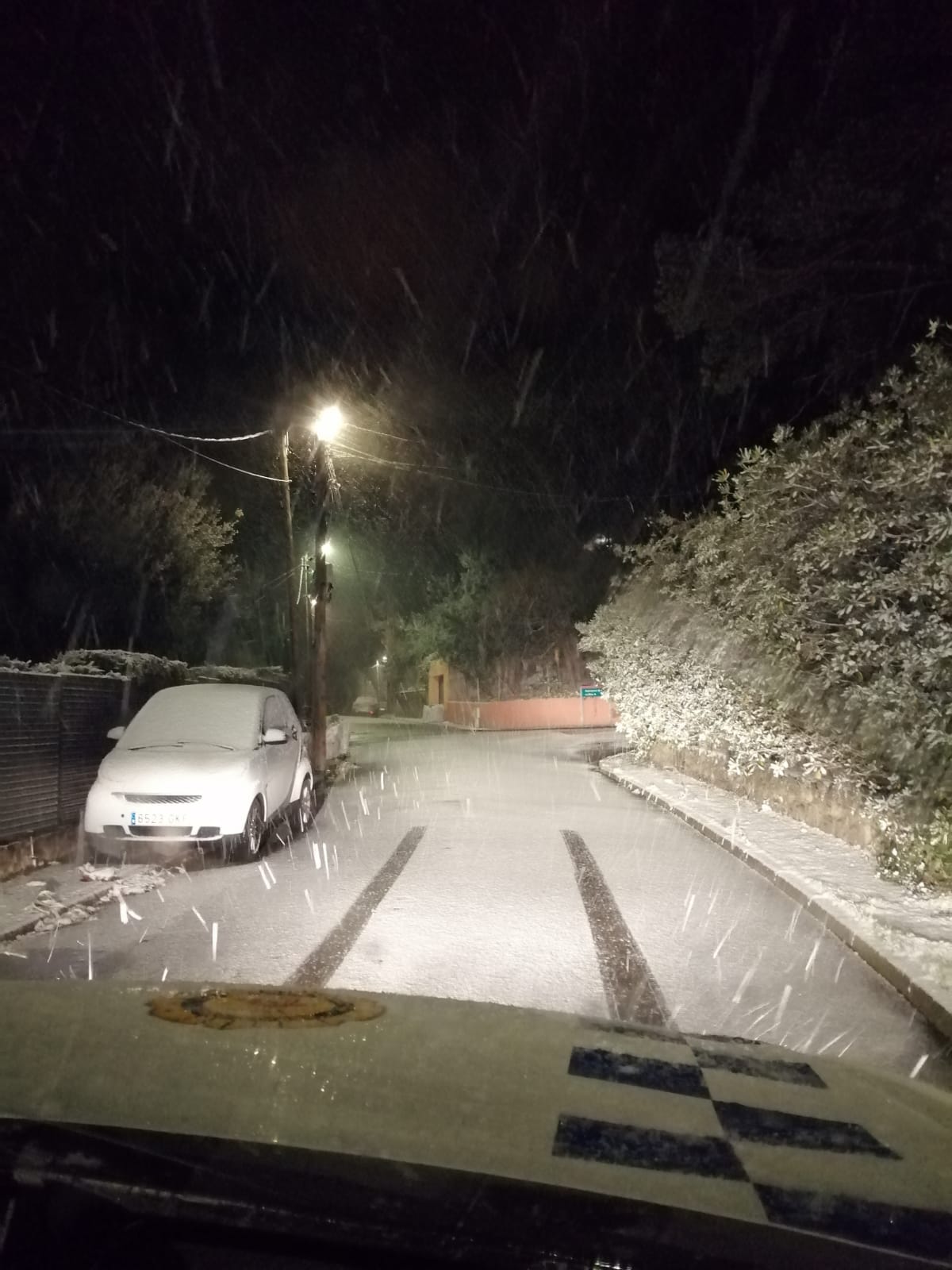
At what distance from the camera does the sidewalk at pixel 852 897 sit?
654 centimetres

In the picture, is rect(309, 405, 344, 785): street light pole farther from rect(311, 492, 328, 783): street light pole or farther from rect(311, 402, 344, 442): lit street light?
rect(311, 402, 344, 442): lit street light

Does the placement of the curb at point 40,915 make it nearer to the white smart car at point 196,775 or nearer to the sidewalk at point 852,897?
the white smart car at point 196,775

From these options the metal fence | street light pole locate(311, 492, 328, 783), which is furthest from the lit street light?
the metal fence

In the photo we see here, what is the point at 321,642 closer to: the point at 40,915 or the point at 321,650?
the point at 321,650

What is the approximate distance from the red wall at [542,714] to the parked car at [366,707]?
24.2 meters

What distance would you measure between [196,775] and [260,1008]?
664cm

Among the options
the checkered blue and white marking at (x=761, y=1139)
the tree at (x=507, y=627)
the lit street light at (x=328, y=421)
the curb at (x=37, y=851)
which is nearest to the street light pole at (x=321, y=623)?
the lit street light at (x=328, y=421)

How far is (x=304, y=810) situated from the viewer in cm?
1388

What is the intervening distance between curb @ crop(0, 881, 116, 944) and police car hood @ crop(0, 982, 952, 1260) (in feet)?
11.6

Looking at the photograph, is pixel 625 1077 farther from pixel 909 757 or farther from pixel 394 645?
pixel 394 645

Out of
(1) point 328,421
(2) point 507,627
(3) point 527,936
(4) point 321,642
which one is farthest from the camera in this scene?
(2) point 507,627

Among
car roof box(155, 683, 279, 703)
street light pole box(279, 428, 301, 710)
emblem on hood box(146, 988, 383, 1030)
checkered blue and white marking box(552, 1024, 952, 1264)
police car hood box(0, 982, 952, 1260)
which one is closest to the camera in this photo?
checkered blue and white marking box(552, 1024, 952, 1264)

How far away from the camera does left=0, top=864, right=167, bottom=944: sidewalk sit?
8078mm

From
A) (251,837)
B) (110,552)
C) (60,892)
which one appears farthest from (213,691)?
(110,552)
